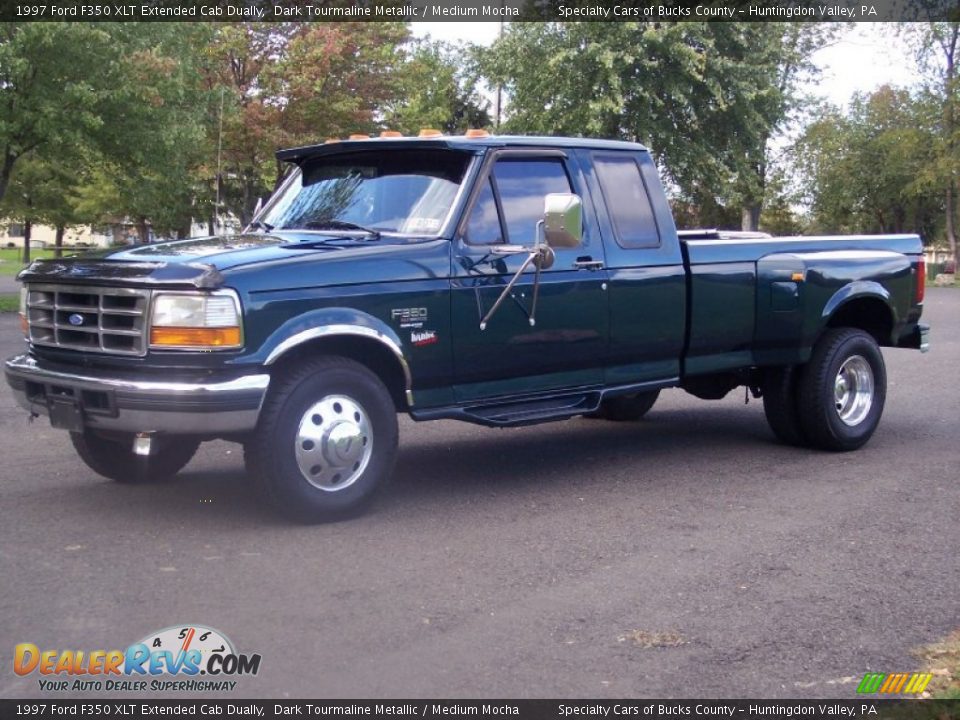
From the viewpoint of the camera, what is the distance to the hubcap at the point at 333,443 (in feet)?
19.8

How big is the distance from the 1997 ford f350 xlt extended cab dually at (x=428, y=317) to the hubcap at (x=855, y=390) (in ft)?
0.07

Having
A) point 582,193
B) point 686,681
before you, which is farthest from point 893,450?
point 686,681

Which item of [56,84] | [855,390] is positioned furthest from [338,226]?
[56,84]

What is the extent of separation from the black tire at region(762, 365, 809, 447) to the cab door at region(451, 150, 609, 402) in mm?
1848

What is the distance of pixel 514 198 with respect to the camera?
23.4 ft

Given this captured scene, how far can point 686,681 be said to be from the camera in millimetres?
4191

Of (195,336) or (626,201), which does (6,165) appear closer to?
(626,201)

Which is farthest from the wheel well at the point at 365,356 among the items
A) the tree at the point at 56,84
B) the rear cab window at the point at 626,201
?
the tree at the point at 56,84

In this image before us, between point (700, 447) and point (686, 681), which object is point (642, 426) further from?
point (686, 681)

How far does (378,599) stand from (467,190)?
9.08 ft

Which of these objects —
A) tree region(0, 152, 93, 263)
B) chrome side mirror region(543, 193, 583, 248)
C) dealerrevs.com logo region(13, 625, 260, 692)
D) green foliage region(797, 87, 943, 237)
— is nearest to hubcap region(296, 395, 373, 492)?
chrome side mirror region(543, 193, 583, 248)

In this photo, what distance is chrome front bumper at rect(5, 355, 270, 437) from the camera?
5.64 meters

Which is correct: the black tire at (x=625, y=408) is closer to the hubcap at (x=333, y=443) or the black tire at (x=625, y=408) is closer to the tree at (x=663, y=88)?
the hubcap at (x=333, y=443)

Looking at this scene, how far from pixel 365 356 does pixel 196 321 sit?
1.09 meters
